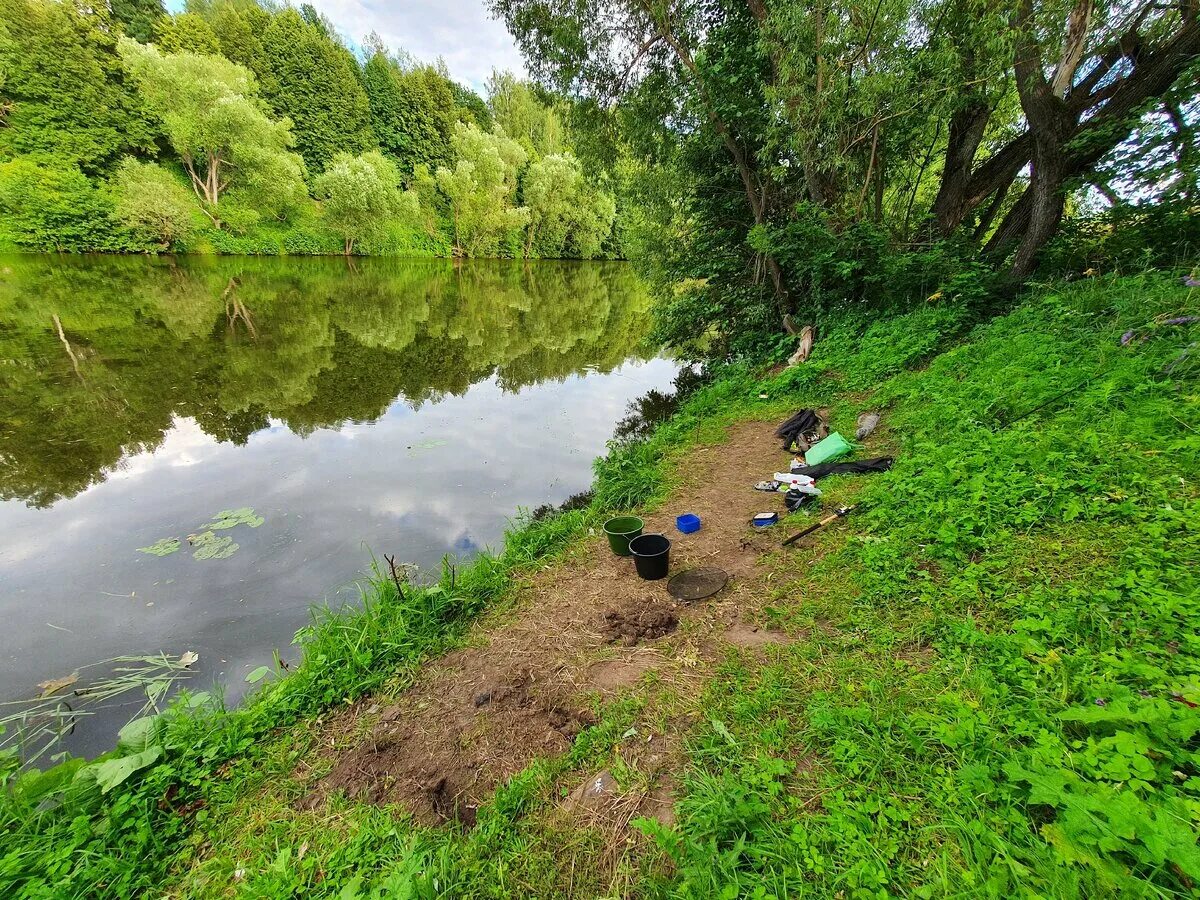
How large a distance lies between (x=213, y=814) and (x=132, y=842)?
283 millimetres

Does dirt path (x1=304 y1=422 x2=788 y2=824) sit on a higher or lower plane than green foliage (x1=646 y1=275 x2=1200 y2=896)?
lower

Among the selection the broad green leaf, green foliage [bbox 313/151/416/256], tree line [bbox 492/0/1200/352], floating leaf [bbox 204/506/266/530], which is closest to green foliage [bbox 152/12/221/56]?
green foliage [bbox 313/151/416/256]

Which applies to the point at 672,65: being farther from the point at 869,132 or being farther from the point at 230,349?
the point at 230,349

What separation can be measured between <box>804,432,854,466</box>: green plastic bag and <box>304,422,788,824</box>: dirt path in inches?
37.5

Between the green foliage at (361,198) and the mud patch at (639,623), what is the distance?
3229 centimetres

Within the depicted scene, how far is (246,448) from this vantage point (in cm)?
679

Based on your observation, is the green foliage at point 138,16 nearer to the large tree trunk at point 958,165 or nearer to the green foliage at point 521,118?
the green foliage at point 521,118

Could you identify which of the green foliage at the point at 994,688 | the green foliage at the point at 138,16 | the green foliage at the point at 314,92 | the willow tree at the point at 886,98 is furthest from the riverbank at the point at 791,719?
the green foliage at the point at 138,16

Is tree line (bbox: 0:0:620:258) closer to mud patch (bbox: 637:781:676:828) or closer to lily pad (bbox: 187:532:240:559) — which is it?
lily pad (bbox: 187:532:240:559)

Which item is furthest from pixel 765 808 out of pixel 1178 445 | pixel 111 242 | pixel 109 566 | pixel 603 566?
pixel 111 242

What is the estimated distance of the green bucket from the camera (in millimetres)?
4035

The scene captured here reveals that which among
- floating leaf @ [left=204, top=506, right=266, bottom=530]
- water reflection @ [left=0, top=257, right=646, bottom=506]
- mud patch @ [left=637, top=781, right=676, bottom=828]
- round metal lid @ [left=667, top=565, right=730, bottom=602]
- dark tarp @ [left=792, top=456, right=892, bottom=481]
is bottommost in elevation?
mud patch @ [left=637, top=781, right=676, bottom=828]

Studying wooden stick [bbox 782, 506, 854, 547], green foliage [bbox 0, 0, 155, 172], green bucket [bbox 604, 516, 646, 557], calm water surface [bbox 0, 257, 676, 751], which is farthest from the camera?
green foliage [bbox 0, 0, 155, 172]

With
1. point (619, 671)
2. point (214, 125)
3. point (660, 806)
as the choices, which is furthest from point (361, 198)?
point (660, 806)
